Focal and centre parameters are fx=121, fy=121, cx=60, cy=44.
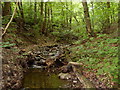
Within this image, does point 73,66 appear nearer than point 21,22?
Yes

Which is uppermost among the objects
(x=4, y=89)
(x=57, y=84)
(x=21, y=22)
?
(x=21, y=22)

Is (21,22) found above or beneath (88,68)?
above

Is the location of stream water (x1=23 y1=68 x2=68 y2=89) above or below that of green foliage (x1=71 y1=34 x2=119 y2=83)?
below

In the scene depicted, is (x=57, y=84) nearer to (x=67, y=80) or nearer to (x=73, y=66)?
(x=67, y=80)

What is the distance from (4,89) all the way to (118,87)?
11.6 ft

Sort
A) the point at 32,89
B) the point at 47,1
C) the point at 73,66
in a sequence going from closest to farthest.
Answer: the point at 32,89
the point at 73,66
the point at 47,1

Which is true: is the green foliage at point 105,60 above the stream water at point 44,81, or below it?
above

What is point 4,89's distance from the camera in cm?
367

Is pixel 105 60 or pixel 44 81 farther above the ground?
pixel 105 60

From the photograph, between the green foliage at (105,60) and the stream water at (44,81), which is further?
the stream water at (44,81)

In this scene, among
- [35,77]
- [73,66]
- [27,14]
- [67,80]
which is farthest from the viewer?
[27,14]

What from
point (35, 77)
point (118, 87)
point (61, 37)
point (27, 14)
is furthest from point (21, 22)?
point (118, 87)

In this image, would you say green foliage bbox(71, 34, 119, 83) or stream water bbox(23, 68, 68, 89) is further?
stream water bbox(23, 68, 68, 89)

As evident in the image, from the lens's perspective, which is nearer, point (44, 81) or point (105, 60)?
point (44, 81)
